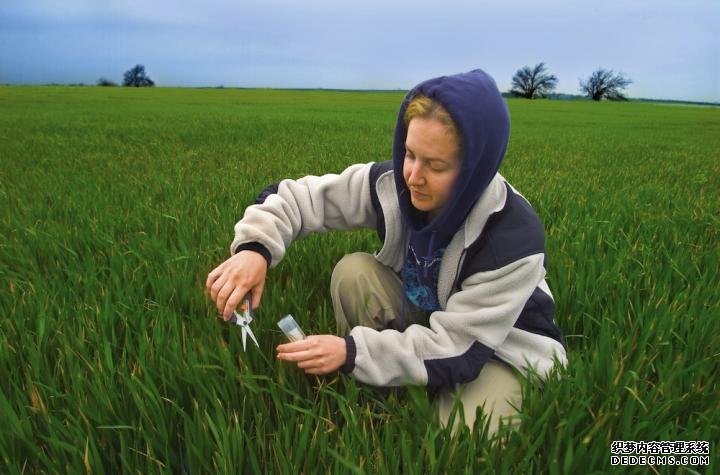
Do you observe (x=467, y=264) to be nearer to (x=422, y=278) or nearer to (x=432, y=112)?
(x=422, y=278)

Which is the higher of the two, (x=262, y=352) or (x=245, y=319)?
(x=245, y=319)

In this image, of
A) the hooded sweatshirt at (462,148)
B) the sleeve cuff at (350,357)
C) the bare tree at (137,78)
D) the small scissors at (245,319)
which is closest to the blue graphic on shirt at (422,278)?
the hooded sweatshirt at (462,148)

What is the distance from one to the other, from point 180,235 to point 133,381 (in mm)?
1167

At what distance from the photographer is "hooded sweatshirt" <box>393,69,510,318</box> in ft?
3.98

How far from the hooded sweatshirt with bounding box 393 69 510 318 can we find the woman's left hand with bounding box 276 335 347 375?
42 cm

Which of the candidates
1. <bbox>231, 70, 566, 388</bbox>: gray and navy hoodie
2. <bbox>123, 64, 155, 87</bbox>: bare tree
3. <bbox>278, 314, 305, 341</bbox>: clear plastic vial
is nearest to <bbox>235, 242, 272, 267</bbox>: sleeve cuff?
<bbox>231, 70, 566, 388</bbox>: gray and navy hoodie

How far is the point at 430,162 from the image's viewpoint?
1.30 meters

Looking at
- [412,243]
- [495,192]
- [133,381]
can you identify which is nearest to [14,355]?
[133,381]

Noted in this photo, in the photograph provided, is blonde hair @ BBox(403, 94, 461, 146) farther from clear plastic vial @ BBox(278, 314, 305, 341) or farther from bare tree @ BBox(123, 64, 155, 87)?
bare tree @ BBox(123, 64, 155, 87)

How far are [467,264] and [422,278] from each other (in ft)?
0.67

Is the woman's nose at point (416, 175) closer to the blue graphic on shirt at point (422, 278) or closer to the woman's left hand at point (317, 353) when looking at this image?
the blue graphic on shirt at point (422, 278)

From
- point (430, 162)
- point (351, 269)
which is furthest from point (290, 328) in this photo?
point (430, 162)

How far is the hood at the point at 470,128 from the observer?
1.21 metres

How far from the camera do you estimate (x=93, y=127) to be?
335 inches
